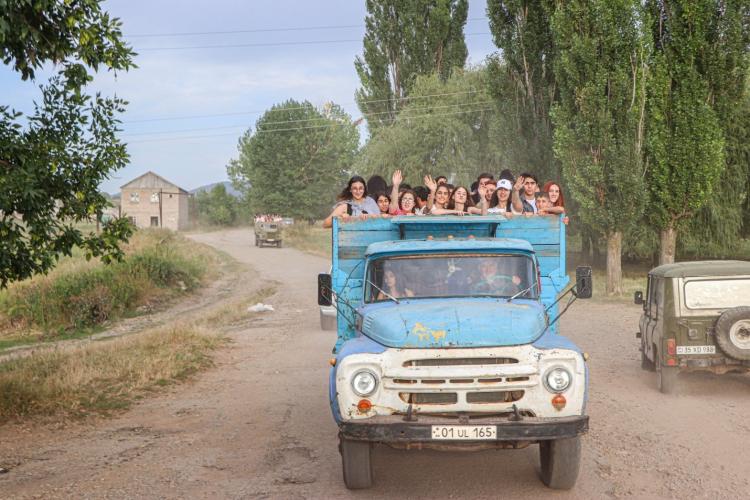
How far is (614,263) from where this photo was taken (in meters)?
24.5

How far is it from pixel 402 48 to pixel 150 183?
7421cm

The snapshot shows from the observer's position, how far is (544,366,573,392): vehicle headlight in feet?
18.9

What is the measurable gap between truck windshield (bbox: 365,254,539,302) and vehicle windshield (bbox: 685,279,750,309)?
146 inches

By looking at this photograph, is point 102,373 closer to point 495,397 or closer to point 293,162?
point 495,397

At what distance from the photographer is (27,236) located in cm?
850

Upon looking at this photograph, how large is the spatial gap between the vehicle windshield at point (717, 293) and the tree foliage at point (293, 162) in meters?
75.0

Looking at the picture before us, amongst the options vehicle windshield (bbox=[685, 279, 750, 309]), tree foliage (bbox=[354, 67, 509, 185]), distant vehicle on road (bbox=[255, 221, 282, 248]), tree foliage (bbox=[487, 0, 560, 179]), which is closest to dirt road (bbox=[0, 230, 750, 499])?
vehicle windshield (bbox=[685, 279, 750, 309])

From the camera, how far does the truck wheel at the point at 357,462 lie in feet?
19.6

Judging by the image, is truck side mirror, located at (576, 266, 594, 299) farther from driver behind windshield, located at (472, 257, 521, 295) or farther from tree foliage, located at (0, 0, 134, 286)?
tree foliage, located at (0, 0, 134, 286)

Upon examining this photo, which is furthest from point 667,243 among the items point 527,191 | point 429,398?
point 429,398

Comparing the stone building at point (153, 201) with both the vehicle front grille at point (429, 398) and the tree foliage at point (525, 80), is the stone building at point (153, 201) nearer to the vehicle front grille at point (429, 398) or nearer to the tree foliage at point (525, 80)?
the tree foliage at point (525, 80)

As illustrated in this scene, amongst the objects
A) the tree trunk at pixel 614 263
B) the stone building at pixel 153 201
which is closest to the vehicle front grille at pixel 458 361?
the tree trunk at pixel 614 263

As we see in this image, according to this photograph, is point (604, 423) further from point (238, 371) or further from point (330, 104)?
point (330, 104)

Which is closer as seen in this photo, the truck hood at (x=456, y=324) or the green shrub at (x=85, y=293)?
the truck hood at (x=456, y=324)
